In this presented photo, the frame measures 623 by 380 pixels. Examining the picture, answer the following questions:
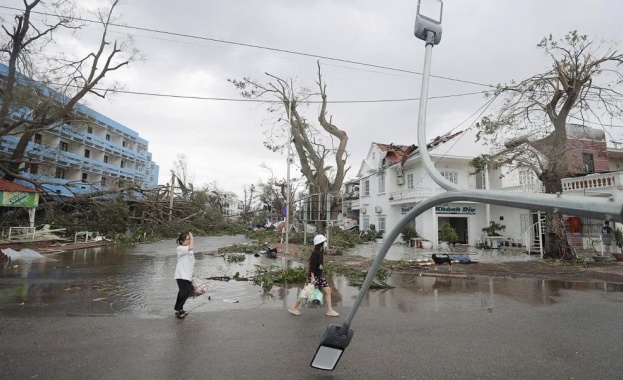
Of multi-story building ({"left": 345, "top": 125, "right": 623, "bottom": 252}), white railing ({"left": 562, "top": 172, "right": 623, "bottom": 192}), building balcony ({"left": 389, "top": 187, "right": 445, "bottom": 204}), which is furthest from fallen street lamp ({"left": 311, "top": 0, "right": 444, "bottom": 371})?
building balcony ({"left": 389, "top": 187, "right": 445, "bottom": 204})

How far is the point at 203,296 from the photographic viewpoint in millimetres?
7672

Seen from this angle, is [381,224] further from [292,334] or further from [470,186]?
[292,334]

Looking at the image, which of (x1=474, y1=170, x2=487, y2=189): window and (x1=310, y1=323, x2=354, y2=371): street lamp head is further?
(x1=474, y1=170, x2=487, y2=189): window

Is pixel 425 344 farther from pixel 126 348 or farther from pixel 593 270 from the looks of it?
pixel 593 270

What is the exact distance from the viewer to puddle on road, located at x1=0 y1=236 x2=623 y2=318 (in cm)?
670

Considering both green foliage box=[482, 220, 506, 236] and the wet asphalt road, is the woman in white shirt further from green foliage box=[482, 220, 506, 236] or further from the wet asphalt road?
green foliage box=[482, 220, 506, 236]

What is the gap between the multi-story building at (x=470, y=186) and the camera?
18.9 m

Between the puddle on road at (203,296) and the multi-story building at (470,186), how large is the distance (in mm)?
10355

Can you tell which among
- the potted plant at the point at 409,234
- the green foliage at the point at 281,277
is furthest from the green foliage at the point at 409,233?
the green foliage at the point at 281,277

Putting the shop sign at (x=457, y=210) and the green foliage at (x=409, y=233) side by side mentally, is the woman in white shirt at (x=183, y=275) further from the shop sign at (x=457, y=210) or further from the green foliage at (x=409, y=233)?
the shop sign at (x=457, y=210)

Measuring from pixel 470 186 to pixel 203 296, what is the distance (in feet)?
68.7

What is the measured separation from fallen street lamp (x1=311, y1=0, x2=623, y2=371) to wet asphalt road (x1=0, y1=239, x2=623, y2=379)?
2.37 feet

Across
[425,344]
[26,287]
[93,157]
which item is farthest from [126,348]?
[93,157]

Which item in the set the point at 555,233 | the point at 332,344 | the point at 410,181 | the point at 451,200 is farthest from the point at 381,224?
the point at 451,200
